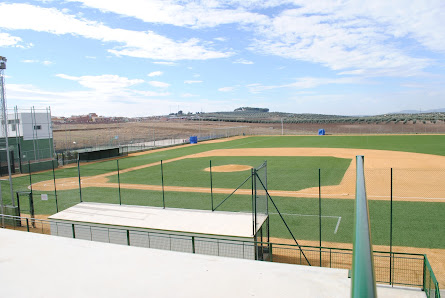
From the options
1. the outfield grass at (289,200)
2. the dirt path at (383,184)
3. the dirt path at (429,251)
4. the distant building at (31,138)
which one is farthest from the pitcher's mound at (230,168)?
the distant building at (31,138)

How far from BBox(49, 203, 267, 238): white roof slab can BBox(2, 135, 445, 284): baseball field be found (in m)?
2.71

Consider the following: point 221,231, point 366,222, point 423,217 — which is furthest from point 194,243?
point 423,217

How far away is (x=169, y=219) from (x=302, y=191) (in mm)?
11666

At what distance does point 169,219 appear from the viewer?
14008 mm

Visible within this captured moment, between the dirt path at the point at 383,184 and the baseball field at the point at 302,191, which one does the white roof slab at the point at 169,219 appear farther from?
the dirt path at the point at 383,184

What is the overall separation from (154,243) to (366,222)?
1129cm

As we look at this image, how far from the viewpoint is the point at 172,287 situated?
7676 millimetres

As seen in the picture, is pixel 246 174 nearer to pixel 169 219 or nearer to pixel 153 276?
pixel 169 219

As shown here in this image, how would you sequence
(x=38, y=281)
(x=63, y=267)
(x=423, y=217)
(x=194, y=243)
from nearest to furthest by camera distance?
(x=38, y=281), (x=63, y=267), (x=194, y=243), (x=423, y=217)

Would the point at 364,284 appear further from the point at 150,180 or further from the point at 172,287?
the point at 150,180

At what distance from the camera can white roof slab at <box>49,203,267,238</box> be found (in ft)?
41.0

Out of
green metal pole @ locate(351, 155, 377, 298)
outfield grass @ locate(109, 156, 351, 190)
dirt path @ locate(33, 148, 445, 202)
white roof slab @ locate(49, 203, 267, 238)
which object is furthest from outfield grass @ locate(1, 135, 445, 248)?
green metal pole @ locate(351, 155, 377, 298)

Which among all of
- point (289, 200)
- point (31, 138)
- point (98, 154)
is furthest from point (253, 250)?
point (31, 138)

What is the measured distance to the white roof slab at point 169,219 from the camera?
12.5 m
